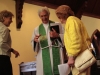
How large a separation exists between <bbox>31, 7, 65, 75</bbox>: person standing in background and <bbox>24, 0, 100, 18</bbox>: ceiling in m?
1.60

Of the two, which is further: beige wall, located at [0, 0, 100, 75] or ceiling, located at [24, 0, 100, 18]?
ceiling, located at [24, 0, 100, 18]

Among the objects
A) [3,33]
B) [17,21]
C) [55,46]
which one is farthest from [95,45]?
[3,33]

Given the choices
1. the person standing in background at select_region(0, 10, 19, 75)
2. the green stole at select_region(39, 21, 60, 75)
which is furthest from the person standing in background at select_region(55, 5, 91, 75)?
the person standing in background at select_region(0, 10, 19, 75)

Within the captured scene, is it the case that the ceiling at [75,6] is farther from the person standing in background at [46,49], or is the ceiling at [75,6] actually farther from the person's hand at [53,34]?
the person's hand at [53,34]

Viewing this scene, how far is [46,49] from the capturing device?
2.58 meters

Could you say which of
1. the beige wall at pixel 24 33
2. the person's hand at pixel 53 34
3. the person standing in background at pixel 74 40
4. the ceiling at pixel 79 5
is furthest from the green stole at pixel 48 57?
the ceiling at pixel 79 5

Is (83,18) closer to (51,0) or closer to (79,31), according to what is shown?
(51,0)

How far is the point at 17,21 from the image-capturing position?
3811 millimetres

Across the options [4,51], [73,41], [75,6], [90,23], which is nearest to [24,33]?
[75,6]

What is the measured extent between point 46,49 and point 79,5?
91.9 inches

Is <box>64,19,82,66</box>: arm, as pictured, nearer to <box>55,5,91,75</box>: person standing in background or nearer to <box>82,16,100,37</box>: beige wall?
<box>55,5,91,75</box>: person standing in background

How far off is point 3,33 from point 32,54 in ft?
5.32

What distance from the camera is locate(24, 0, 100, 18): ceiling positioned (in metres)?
4.42

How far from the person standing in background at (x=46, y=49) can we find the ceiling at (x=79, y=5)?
1604 millimetres
